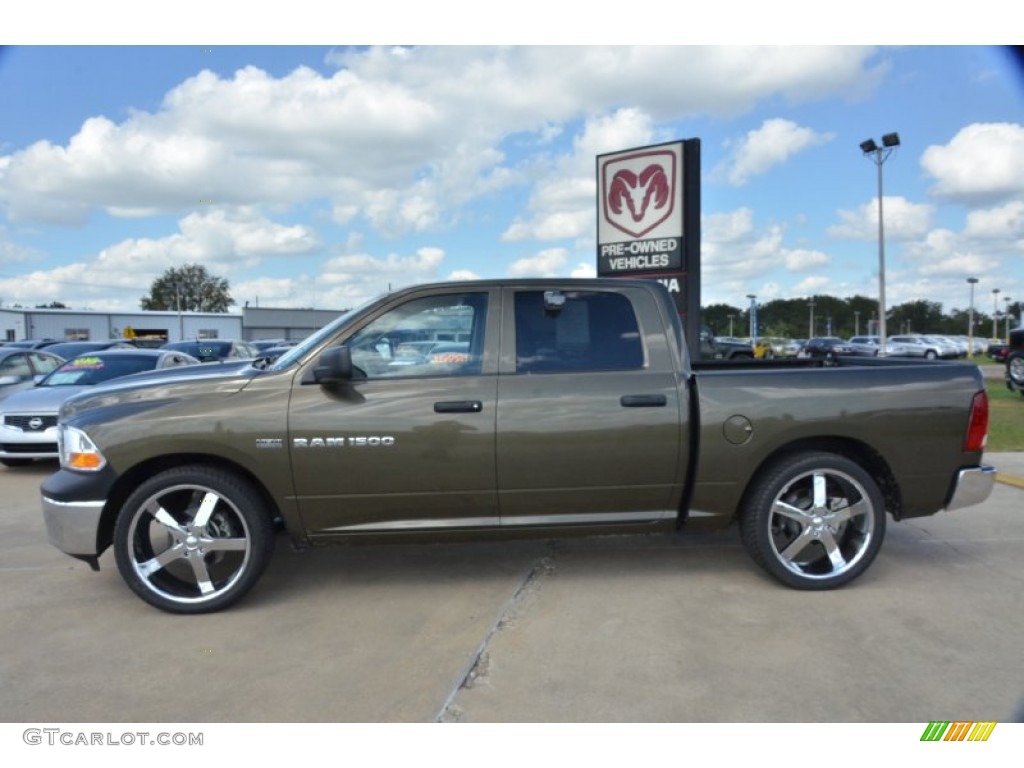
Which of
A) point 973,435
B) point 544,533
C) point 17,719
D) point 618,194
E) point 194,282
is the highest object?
point 194,282

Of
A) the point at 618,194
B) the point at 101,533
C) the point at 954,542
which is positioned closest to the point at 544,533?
the point at 101,533

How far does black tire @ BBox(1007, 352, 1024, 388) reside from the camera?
589 inches

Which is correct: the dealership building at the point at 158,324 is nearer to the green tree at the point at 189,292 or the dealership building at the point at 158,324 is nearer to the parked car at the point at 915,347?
the green tree at the point at 189,292

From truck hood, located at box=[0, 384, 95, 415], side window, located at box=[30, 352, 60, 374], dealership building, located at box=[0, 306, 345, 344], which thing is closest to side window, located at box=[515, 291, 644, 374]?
truck hood, located at box=[0, 384, 95, 415]

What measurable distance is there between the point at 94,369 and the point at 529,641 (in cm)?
823

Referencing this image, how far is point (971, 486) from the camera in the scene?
432cm

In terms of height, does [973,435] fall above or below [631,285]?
below

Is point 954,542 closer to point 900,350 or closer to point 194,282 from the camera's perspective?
point 900,350

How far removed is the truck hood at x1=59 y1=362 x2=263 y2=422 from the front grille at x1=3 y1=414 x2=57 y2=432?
481 centimetres

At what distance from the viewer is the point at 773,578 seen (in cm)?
441

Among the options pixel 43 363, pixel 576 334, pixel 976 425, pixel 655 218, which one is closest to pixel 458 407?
pixel 576 334

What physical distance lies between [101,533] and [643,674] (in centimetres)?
298

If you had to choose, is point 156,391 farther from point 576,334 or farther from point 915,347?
point 915,347

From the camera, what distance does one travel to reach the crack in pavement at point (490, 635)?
306 cm
